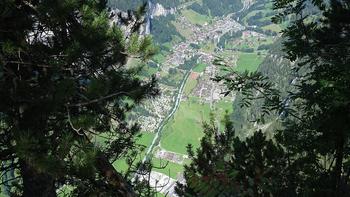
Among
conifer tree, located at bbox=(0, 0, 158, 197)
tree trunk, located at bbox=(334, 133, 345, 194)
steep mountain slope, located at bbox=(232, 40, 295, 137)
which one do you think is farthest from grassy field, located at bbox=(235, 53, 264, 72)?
conifer tree, located at bbox=(0, 0, 158, 197)

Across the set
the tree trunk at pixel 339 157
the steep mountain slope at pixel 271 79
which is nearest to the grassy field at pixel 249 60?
the steep mountain slope at pixel 271 79

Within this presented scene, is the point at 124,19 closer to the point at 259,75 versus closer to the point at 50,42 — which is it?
the point at 50,42

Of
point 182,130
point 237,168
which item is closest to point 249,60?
point 182,130

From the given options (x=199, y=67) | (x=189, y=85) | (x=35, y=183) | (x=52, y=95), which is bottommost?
(x=35, y=183)

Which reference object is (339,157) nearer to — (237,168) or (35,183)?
(237,168)

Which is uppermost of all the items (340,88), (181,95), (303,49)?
(181,95)

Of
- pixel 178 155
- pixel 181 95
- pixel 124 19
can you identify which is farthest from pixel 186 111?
pixel 124 19

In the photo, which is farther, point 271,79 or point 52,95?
point 271,79
